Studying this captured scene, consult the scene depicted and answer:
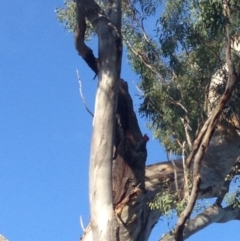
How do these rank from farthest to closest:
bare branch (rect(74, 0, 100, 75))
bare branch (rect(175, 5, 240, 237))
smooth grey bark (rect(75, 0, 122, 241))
Answer: bare branch (rect(74, 0, 100, 75)) → smooth grey bark (rect(75, 0, 122, 241)) → bare branch (rect(175, 5, 240, 237))

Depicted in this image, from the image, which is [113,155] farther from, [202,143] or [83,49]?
[83,49]

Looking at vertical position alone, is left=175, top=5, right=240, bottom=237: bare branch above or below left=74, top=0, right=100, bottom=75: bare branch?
below

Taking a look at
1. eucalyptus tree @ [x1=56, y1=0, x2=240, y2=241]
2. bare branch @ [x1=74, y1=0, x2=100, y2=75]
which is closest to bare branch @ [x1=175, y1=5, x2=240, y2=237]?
eucalyptus tree @ [x1=56, y1=0, x2=240, y2=241]

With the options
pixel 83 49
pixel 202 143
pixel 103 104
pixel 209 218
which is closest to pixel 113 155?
pixel 103 104

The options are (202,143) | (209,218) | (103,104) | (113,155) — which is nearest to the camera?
(202,143)

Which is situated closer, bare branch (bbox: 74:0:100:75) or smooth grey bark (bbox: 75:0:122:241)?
smooth grey bark (bbox: 75:0:122:241)

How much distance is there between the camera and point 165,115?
32.6 feet

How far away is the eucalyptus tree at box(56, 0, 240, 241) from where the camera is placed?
6957 millimetres

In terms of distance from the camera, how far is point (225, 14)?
8.40 m

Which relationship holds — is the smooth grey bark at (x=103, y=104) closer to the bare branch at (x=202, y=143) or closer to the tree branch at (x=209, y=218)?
the bare branch at (x=202, y=143)

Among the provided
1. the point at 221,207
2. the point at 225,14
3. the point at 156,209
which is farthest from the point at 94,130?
the point at 221,207

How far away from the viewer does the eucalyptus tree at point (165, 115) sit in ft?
22.8

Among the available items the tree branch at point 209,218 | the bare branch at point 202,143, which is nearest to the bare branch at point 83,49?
the bare branch at point 202,143

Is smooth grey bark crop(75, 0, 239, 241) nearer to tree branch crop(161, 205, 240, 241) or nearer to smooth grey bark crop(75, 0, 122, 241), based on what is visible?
smooth grey bark crop(75, 0, 122, 241)
